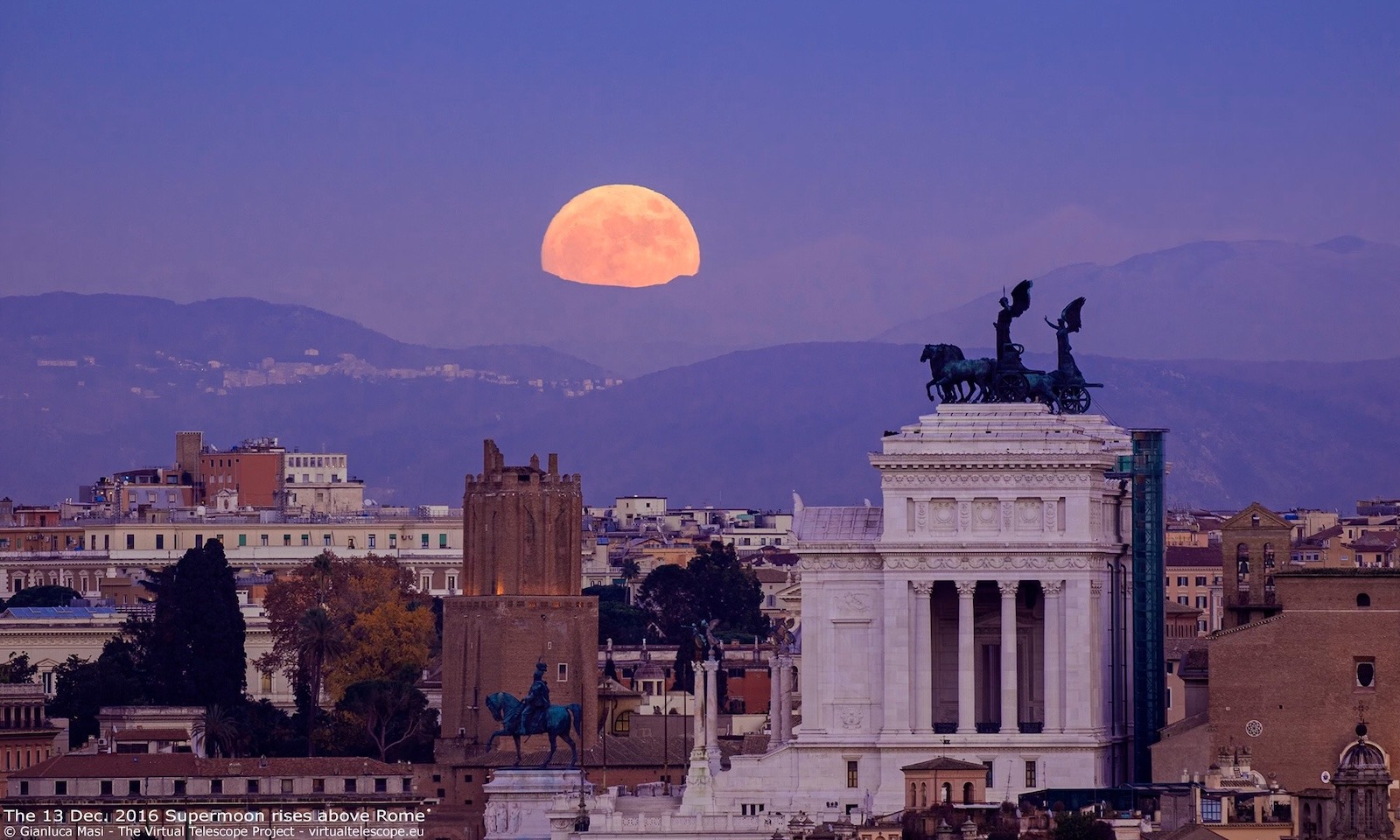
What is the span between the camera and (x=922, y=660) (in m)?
102

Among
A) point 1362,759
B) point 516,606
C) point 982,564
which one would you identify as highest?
point 516,606

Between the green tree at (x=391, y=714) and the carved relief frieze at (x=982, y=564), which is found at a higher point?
the carved relief frieze at (x=982, y=564)

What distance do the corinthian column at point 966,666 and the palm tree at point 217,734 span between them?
4670 cm

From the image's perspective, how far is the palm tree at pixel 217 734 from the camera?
5645 inches

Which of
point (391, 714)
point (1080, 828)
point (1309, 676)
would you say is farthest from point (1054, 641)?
point (391, 714)

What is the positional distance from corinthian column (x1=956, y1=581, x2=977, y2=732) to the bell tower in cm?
4667

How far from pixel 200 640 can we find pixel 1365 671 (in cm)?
7481

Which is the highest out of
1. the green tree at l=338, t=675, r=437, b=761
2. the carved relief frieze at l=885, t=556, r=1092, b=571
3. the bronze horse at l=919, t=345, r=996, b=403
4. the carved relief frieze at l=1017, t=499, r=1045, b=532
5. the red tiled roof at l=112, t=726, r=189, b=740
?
the bronze horse at l=919, t=345, r=996, b=403

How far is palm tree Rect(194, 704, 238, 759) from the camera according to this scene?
143 m

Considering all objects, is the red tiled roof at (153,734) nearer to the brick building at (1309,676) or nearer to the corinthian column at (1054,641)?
the corinthian column at (1054,641)

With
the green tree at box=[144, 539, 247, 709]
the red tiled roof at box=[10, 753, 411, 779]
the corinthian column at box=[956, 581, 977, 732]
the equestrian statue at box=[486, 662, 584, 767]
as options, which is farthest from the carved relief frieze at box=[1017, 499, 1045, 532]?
the green tree at box=[144, 539, 247, 709]

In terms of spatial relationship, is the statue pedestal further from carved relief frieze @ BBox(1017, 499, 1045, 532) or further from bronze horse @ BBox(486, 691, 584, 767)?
carved relief frieze @ BBox(1017, 499, 1045, 532)

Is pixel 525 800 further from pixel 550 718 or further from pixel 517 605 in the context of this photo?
pixel 517 605

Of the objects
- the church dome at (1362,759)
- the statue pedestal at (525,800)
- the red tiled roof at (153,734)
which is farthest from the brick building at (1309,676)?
the red tiled roof at (153,734)
